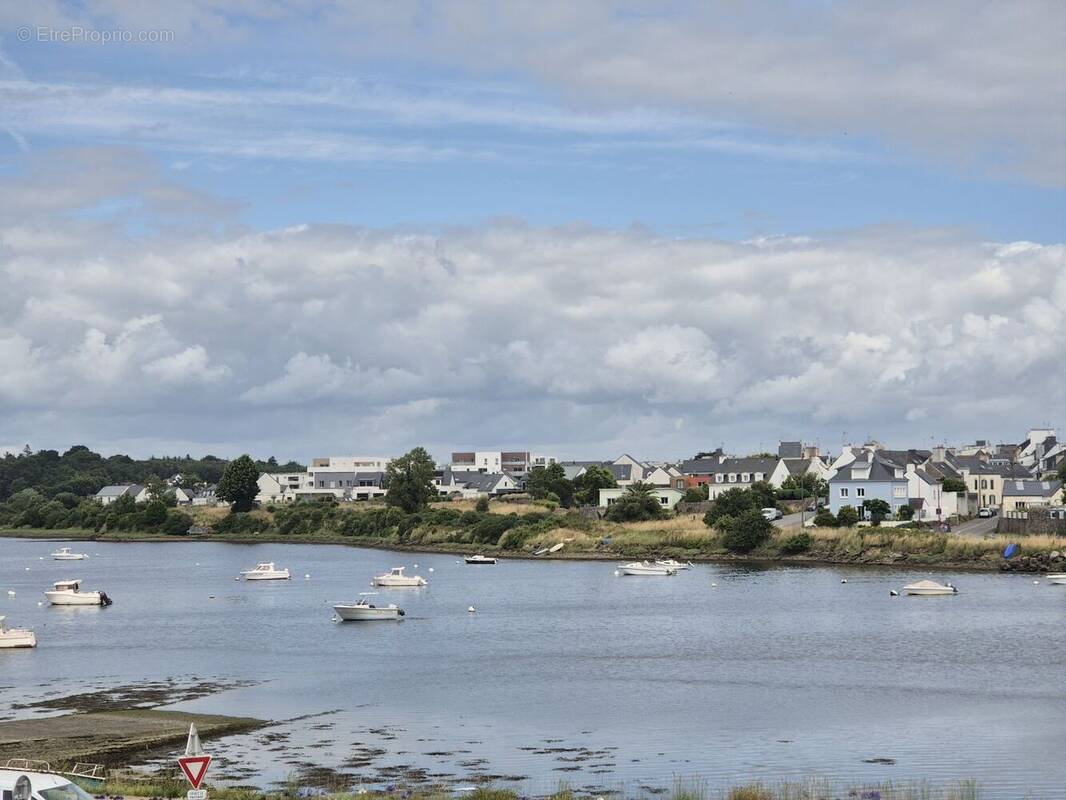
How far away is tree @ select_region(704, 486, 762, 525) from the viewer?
385ft

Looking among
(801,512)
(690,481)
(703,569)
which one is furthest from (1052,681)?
(690,481)

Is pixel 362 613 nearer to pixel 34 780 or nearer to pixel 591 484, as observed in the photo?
pixel 34 780

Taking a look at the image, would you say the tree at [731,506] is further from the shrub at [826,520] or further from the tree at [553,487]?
the tree at [553,487]

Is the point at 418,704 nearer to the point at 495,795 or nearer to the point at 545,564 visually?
the point at 495,795

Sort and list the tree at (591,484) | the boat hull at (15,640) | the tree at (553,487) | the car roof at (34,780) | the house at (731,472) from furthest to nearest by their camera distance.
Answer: the tree at (553,487)
the house at (731,472)
the tree at (591,484)
the boat hull at (15,640)
the car roof at (34,780)

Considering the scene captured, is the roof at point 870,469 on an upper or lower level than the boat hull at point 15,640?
upper

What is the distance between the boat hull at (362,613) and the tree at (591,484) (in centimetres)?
8354

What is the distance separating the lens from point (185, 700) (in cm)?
4459

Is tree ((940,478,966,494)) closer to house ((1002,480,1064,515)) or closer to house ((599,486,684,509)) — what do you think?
house ((1002,480,1064,515))

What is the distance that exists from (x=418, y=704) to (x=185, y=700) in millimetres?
7828

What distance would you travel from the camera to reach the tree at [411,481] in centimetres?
15400

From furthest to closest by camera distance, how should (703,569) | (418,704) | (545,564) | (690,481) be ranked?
(690,481), (545,564), (703,569), (418,704)

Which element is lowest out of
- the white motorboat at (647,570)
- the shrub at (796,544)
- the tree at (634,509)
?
the white motorboat at (647,570)

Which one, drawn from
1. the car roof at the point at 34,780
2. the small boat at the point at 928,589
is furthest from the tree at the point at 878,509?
the car roof at the point at 34,780
